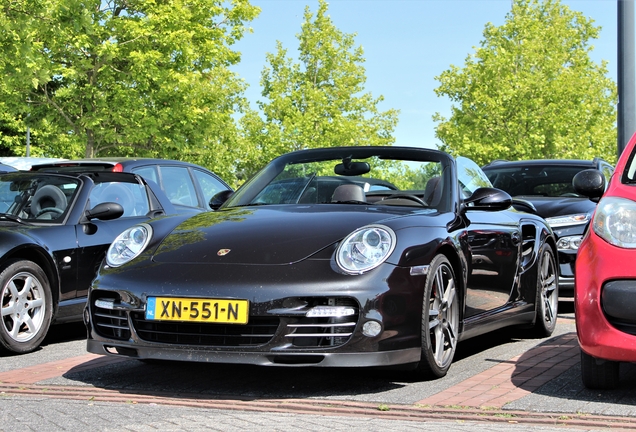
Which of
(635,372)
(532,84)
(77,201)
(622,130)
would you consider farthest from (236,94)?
(635,372)

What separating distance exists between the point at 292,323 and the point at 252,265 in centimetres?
39

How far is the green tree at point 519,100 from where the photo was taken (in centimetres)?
3741

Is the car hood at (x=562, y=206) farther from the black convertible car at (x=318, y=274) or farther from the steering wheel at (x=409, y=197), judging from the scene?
the steering wheel at (x=409, y=197)

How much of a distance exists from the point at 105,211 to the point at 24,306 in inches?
43.9

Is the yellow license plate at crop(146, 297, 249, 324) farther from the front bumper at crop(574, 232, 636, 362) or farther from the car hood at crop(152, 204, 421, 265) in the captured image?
the front bumper at crop(574, 232, 636, 362)

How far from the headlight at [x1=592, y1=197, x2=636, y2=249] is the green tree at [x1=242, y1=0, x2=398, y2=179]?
3400 centimetres

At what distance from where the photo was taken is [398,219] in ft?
17.4

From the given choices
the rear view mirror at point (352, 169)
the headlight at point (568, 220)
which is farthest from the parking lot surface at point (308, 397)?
the headlight at point (568, 220)

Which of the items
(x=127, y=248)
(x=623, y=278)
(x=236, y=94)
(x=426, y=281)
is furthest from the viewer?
(x=236, y=94)

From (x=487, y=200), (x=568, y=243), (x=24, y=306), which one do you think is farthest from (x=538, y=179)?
(x=24, y=306)

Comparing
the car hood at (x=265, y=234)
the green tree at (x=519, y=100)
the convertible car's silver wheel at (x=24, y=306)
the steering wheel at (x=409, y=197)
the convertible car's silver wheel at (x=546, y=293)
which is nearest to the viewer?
the car hood at (x=265, y=234)

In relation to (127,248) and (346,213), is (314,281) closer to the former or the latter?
(346,213)

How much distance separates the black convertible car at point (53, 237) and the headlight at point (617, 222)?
4077mm

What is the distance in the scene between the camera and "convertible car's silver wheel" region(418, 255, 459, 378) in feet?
16.8
